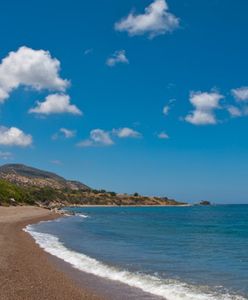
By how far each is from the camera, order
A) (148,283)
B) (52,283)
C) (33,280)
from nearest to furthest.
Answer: (52,283), (33,280), (148,283)

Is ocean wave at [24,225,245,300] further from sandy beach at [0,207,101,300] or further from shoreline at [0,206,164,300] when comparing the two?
sandy beach at [0,207,101,300]

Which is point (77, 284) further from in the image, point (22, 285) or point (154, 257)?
point (154, 257)

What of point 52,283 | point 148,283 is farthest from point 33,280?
point 148,283

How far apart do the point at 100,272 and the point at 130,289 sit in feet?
15.0

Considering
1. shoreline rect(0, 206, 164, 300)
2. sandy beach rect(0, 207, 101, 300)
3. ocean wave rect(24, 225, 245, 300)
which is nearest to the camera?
sandy beach rect(0, 207, 101, 300)

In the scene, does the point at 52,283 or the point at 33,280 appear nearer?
the point at 52,283

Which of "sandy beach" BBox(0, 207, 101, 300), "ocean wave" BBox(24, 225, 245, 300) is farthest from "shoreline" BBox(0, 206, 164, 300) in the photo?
"ocean wave" BBox(24, 225, 245, 300)

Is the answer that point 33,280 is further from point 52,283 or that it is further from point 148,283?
point 148,283

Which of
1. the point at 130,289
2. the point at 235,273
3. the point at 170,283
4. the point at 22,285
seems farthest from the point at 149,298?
the point at 235,273

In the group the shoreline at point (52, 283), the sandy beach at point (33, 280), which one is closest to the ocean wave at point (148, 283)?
the shoreline at point (52, 283)

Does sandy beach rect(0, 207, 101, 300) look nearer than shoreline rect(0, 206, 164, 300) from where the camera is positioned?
Yes

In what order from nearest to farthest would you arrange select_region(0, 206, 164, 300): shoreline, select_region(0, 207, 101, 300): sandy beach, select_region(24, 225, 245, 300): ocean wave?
select_region(0, 207, 101, 300): sandy beach, select_region(0, 206, 164, 300): shoreline, select_region(24, 225, 245, 300): ocean wave

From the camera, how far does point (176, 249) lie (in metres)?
38.4

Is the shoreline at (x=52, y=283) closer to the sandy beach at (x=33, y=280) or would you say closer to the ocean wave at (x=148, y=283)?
the sandy beach at (x=33, y=280)
